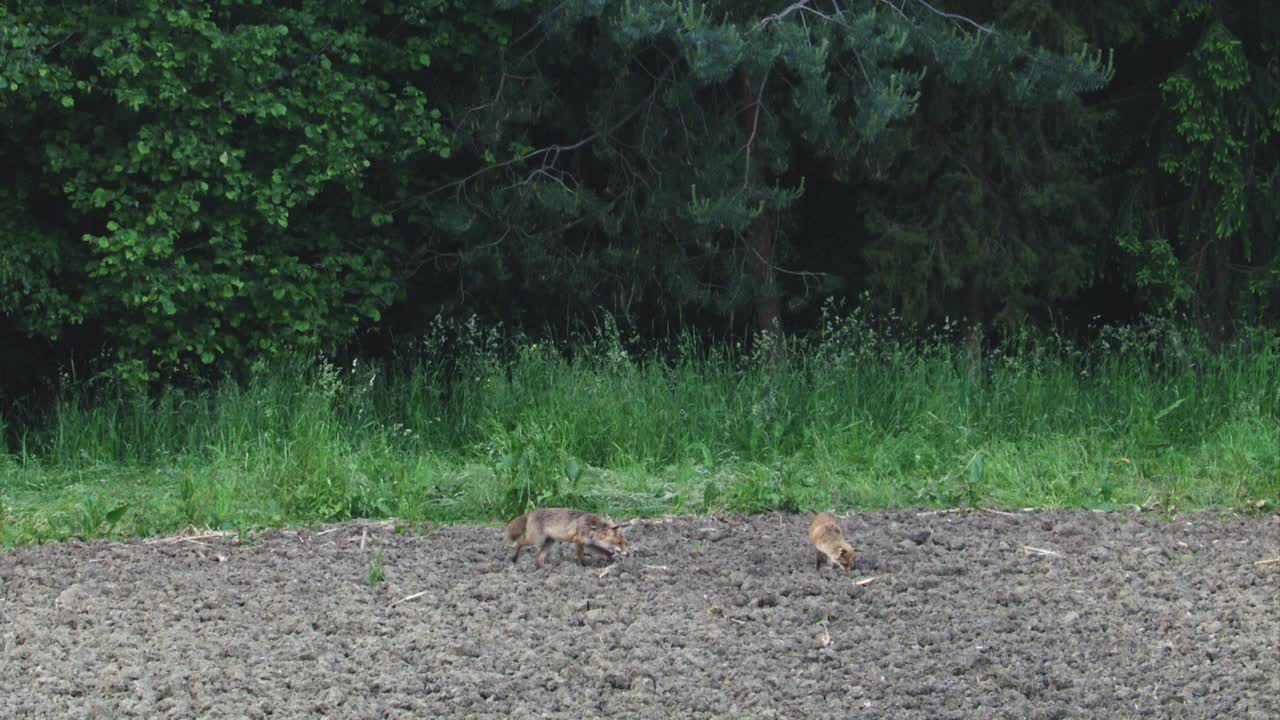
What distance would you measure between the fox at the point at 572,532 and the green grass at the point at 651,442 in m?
0.88

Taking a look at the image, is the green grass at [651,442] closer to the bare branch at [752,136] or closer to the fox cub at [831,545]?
the fox cub at [831,545]

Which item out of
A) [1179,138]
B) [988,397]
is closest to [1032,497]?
[988,397]

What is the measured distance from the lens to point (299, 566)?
5.15 metres

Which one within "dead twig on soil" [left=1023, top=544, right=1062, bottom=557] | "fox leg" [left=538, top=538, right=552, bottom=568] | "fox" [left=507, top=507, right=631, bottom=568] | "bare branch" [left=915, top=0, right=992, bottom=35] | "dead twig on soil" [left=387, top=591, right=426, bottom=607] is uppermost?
"bare branch" [left=915, top=0, right=992, bottom=35]

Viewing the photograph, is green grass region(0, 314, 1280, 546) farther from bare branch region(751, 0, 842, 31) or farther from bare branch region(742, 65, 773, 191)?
bare branch region(751, 0, 842, 31)

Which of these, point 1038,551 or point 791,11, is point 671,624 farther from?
point 791,11

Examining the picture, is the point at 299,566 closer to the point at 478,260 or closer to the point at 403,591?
the point at 403,591

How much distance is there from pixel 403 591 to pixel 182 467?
327 centimetres

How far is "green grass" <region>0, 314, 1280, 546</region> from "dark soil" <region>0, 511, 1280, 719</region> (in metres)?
0.50

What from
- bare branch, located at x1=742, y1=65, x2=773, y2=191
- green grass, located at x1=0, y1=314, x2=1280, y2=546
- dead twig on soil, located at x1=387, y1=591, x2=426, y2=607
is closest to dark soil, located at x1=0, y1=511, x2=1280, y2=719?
dead twig on soil, located at x1=387, y1=591, x2=426, y2=607

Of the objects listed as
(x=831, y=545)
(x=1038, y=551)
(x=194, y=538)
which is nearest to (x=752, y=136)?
(x=1038, y=551)

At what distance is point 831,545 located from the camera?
4.93m

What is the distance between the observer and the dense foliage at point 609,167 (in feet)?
28.7

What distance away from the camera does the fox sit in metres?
4.97
